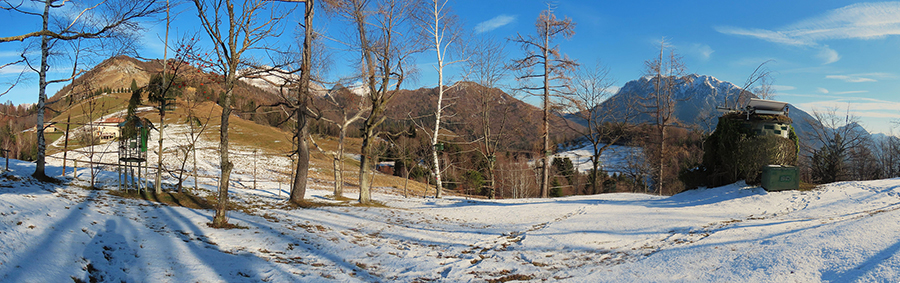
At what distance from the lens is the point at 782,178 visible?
10094 mm

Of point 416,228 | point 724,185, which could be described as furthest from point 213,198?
point 724,185

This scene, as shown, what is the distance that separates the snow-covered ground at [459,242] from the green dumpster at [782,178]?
1.16 feet

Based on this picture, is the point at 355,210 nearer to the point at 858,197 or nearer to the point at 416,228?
the point at 416,228

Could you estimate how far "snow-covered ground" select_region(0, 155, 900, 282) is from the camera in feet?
13.3

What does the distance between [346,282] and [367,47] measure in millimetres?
9792

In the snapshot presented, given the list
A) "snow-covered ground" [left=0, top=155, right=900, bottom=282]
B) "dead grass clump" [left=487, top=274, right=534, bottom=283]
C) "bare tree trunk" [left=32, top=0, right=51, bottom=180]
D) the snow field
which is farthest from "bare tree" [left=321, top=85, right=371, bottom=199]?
"dead grass clump" [left=487, top=274, right=534, bottom=283]

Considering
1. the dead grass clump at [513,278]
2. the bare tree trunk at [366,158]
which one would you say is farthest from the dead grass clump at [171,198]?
the dead grass clump at [513,278]

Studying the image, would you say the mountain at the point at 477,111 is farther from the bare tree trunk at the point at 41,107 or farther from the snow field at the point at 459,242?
the bare tree trunk at the point at 41,107

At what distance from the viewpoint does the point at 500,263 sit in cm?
586

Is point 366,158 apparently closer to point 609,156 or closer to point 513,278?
point 513,278

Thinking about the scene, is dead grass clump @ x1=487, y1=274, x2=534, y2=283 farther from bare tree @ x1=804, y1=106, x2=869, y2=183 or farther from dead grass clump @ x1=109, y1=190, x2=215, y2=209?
bare tree @ x1=804, y1=106, x2=869, y2=183

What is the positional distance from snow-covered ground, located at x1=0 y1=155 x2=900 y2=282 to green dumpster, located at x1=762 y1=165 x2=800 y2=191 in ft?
1.16

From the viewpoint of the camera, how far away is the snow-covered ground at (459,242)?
13.3ft

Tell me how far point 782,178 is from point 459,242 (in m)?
8.81
